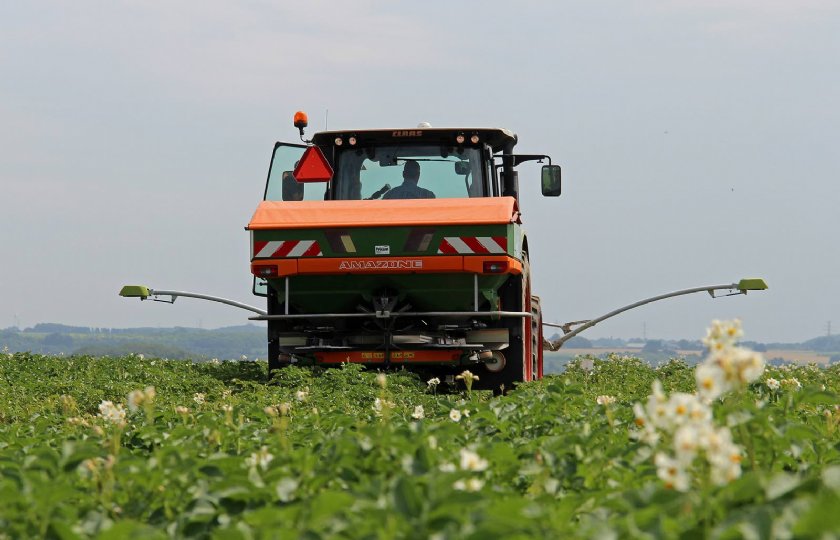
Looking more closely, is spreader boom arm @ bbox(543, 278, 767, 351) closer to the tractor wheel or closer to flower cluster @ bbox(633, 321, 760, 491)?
the tractor wheel

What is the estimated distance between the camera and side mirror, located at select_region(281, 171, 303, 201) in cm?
1354

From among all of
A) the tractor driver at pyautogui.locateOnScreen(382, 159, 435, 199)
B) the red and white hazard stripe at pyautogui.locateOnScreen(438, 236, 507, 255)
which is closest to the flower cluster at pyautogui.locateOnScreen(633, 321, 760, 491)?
the red and white hazard stripe at pyautogui.locateOnScreen(438, 236, 507, 255)

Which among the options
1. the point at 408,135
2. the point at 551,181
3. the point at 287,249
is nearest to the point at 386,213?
the point at 287,249

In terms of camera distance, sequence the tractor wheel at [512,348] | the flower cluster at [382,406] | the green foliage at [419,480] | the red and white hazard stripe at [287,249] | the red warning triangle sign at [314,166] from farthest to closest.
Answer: the red warning triangle sign at [314,166] < the tractor wheel at [512,348] < the red and white hazard stripe at [287,249] < the flower cluster at [382,406] < the green foliage at [419,480]

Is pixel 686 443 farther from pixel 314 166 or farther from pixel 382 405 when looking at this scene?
pixel 314 166

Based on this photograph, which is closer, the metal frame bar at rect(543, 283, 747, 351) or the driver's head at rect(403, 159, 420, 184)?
the driver's head at rect(403, 159, 420, 184)

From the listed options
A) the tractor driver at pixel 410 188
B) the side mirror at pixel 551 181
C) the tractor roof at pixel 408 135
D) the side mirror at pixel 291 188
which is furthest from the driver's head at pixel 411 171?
the side mirror at pixel 551 181

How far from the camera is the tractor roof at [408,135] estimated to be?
43.5 ft

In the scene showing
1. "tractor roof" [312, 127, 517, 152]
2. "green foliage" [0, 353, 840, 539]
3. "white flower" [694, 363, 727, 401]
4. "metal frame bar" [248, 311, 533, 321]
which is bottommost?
"green foliage" [0, 353, 840, 539]

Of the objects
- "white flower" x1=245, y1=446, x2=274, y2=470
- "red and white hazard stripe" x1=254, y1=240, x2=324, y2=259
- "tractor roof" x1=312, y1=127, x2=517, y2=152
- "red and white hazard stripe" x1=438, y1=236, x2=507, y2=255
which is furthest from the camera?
"tractor roof" x1=312, y1=127, x2=517, y2=152

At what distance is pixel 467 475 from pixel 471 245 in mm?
8466

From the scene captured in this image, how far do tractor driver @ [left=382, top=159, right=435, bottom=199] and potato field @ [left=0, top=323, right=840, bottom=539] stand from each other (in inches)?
253

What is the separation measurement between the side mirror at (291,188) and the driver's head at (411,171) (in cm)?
119

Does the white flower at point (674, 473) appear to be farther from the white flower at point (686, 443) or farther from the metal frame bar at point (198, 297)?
the metal frame bar at point (198, 297)
